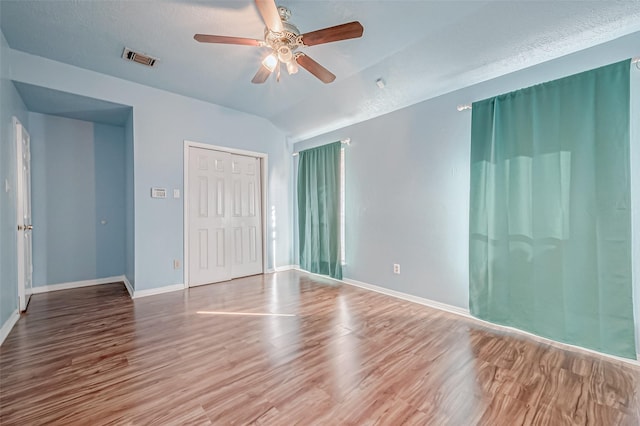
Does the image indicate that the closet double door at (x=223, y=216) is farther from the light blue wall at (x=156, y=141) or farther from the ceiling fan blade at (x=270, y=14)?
the ceiling fan blade at (x=270, y=14)

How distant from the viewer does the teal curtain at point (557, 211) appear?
1903 mm

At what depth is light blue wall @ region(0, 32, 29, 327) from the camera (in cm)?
233

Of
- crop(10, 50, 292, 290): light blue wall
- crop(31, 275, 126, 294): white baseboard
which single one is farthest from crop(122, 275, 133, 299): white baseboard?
crop(10, 50, 292, 290): light blue wall

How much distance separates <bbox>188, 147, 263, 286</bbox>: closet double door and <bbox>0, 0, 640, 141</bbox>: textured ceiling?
3.92 feet

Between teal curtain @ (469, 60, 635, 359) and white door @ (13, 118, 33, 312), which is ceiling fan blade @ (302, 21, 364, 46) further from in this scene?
white door @ (13, 118, 33, 312)

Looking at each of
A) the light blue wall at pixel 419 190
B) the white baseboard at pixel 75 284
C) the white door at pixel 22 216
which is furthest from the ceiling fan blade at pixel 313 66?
the white baseboard at pixel 75 284

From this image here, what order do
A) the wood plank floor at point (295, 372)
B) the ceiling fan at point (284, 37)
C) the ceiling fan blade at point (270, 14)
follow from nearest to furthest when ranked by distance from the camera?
the wood plank floor at point (295, 372)
the ceiling fan blade at point (270, 14)
the ceiling fan at point (284, 37)

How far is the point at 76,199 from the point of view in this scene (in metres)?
3.98

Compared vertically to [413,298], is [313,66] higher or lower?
higher

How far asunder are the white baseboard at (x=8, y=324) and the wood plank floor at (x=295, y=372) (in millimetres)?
51

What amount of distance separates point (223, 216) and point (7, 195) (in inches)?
86.8

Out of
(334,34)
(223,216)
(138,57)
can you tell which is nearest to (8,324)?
(223,216)

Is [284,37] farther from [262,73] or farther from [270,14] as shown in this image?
[262,73]

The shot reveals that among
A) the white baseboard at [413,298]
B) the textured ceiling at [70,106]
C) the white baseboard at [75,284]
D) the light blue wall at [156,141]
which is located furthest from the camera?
the white baseboard at [75,284]
